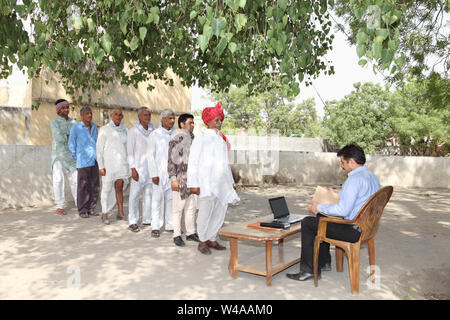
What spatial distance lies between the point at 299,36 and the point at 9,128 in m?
8.66

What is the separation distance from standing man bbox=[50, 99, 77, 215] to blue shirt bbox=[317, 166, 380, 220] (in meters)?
5.44

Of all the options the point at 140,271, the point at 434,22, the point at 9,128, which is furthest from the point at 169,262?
the point at 9,128

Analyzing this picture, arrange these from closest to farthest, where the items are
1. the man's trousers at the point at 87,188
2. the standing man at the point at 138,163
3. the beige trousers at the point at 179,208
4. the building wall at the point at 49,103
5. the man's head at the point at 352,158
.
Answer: the man's head at the point at 352,158
the beige trousers at the point at 179,208
the standing man at the point at 138,163
the man's trousers at the point at 87,188
the building wall at the point at 49,103

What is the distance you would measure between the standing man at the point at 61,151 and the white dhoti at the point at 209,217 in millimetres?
3597

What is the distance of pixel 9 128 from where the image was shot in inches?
421

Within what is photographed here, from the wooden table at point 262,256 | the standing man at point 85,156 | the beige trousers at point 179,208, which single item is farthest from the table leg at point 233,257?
the standing man at point 85,156

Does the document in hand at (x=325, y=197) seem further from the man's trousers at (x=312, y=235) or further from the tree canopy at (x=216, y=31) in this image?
the tree canopy at (x=216, y=31)

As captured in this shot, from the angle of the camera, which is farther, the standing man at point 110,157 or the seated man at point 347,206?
the standing man at point 110,157

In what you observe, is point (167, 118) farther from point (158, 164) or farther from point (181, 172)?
point (181, 172)

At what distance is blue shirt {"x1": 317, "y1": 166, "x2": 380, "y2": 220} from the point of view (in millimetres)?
4062

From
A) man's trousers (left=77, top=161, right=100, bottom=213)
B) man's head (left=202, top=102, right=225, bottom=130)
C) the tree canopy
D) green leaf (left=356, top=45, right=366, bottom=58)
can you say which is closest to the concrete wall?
the tree canopy

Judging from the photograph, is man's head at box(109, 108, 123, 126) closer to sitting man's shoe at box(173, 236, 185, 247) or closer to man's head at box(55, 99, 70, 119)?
man's head at box(55, 99, 70, 119)

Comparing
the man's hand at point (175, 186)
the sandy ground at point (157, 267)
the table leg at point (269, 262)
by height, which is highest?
the man's hand at point (175, 186)

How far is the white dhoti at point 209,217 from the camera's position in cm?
554
